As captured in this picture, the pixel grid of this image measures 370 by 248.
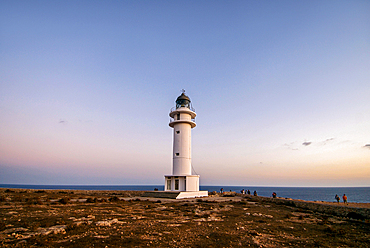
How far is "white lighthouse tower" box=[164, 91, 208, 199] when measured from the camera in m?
28.7

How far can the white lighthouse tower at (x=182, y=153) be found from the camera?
28734 mm

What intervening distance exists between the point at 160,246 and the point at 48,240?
3708 millimetres

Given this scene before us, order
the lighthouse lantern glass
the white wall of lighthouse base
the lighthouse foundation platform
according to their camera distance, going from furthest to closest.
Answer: the lighthouse lantern glass → the white wall of lighthouse base → the lighthouse foundation platform

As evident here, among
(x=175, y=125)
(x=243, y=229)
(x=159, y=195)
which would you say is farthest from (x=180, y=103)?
(x=243, y=229)


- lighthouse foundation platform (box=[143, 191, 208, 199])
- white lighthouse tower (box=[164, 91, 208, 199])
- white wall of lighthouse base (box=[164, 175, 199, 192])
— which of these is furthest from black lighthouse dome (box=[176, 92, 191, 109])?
lighthouse foundation platform (box=[143, 191, 208, 199])

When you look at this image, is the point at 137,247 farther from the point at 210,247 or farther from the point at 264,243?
the point at 264,243

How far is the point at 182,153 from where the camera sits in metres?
29.8

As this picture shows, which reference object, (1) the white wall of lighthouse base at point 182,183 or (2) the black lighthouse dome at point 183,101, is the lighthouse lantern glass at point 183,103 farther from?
(1) the white wall of lighthouse base at point 182,183

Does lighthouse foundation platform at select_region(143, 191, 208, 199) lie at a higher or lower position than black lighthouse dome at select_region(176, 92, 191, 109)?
lower

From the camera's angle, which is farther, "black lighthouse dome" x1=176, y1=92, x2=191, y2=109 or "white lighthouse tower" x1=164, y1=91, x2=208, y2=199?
"black lighthouse dome" x1=176, y1=92, x2=191, y2=109

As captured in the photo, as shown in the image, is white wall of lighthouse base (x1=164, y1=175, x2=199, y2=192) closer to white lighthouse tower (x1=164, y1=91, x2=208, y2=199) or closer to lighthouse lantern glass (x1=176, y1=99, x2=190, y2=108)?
white lighthouse tower (x1=164, y1=91, x2=208, y2=199)

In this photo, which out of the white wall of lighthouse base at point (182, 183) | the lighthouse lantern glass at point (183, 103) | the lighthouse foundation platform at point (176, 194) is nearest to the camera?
the lighthouse foundation platform at point (176, 194)

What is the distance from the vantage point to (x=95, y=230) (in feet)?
28.4

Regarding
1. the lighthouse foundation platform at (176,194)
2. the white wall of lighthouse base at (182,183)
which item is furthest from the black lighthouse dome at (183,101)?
the lighthouse foundation platform at (176,194)
